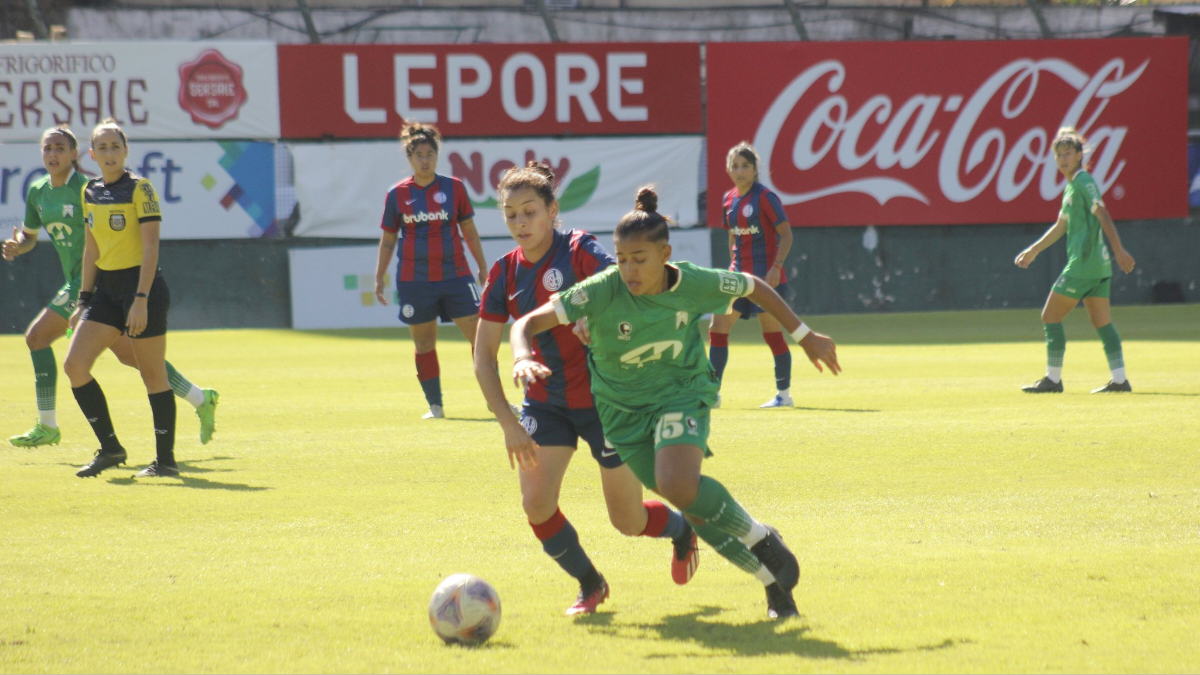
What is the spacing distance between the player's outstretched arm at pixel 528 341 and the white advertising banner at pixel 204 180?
17.1 meters

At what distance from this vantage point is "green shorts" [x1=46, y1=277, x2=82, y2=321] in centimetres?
838

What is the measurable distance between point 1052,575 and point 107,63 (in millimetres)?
18965

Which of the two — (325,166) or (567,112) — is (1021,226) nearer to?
(567,112)

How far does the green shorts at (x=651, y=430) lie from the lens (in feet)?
14.8

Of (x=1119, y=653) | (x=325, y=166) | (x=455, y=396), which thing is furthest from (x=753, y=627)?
(x=325, y=166)

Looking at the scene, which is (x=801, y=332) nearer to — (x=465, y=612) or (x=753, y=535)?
(x=753, y=535)

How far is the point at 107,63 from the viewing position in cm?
2045

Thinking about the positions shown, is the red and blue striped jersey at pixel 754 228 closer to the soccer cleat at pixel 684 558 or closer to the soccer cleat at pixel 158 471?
the soccer cleat at pixel 158 471

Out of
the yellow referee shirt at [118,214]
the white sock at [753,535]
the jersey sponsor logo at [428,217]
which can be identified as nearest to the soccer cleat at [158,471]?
the yellow referee shirt at [118,214]

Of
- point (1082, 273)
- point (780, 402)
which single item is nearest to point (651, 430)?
point (780, 402)

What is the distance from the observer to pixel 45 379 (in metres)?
8.81

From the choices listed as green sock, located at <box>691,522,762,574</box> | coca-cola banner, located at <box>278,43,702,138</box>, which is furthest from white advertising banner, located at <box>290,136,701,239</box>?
green sock, located at <box>691,522,762,574</box>

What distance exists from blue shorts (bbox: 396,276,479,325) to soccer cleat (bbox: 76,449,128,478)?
10.1 feet

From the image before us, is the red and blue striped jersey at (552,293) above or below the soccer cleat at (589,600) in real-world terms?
above
